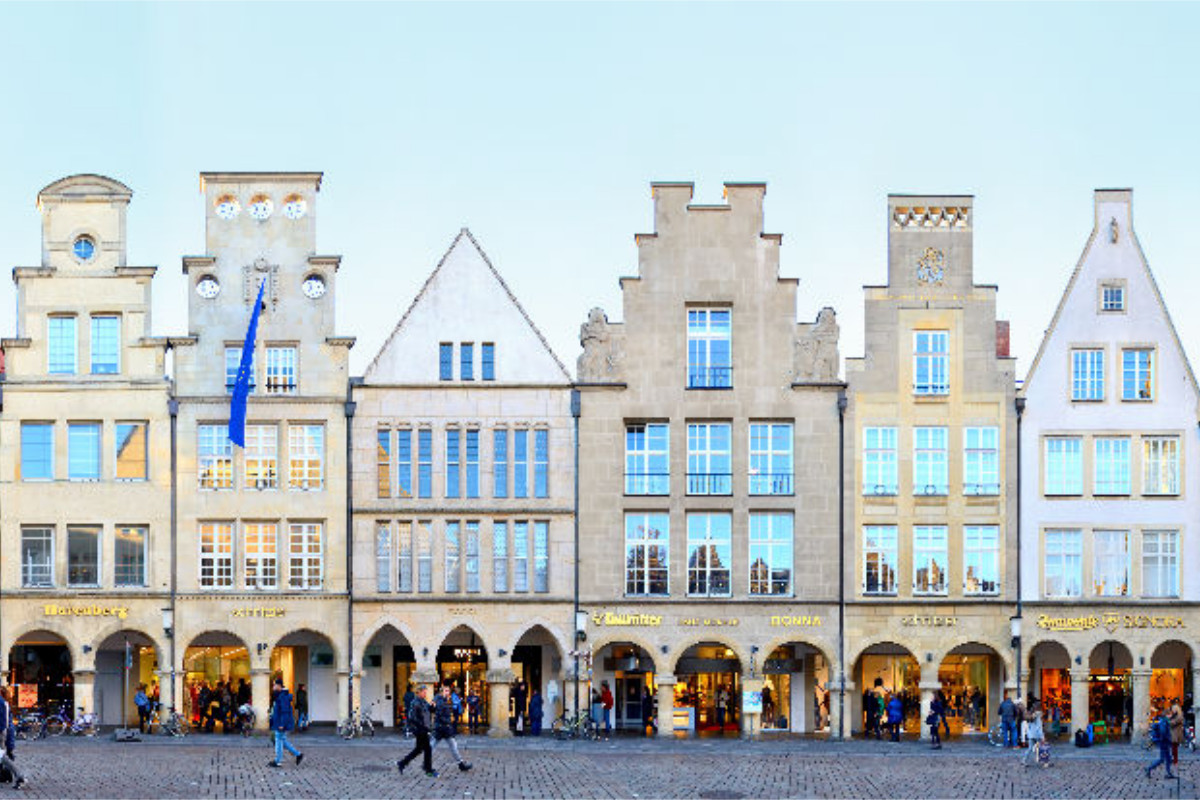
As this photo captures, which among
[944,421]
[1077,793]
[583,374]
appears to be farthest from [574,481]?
[1077,793]

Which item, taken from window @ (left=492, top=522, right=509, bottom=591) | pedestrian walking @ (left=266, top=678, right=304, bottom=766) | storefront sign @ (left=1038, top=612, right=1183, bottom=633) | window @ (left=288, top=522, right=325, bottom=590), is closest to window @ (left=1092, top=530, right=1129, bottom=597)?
storefront sign @ (left=1038, top=612, right=1183, bottom=633)

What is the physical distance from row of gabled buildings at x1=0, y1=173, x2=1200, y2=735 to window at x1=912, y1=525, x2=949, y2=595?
0.10 meters

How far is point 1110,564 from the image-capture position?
192 feet

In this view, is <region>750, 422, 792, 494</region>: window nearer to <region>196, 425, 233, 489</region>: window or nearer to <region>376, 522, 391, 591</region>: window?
<region>376, 522, 391, 591</region>: window

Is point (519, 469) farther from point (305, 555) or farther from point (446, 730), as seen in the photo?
point (446, 730)

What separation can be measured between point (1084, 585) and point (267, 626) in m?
25.5

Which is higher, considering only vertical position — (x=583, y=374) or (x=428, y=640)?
(x=583, y=374)

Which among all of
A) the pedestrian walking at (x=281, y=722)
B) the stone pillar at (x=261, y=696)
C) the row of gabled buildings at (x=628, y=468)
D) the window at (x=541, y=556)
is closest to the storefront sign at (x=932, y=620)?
the row of gabled buildings at (x=628, y=468)

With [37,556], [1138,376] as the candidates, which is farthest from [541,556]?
[1138,376]

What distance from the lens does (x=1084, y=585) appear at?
58500 millimetres

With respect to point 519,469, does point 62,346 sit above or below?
above

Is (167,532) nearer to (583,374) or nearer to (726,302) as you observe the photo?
(583,374)

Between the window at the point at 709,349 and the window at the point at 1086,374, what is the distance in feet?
35.1

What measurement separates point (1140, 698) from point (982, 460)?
8747 mm
